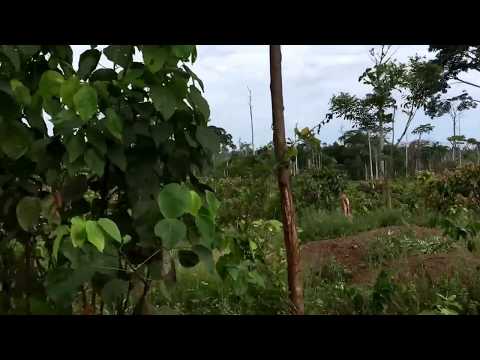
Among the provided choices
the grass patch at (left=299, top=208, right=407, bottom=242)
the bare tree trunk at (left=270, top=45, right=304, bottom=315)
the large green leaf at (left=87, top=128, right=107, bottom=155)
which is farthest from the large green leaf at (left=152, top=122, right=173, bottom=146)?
the grass patch at (left=299, top=208, right=407, bottom=242)

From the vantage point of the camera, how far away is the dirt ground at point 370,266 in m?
3.75

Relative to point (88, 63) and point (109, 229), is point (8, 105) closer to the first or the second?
point (88, 63)

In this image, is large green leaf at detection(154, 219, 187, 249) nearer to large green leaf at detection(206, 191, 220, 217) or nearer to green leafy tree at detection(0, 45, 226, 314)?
green leafy tree at detection(0, 45, 226, 314)

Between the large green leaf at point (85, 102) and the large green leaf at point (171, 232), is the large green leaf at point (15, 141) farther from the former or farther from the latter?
the large green leaf at point (171, 232)

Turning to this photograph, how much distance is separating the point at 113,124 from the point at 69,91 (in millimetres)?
119

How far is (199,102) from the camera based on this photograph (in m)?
1.23

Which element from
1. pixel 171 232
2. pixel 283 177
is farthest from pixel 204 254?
pixel 283 177

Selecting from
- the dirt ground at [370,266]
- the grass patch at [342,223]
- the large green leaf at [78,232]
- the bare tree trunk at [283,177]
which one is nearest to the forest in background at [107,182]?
the large green leaf at [78,232]

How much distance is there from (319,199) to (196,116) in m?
7.31

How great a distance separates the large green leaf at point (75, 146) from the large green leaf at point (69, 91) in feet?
0.23

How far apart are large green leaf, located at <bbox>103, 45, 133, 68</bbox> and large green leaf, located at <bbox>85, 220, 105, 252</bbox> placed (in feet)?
1.30

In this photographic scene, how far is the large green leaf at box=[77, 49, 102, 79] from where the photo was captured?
1.22 meters

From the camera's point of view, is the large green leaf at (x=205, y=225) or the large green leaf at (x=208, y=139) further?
the large green leaf at (x=208, y=139)
